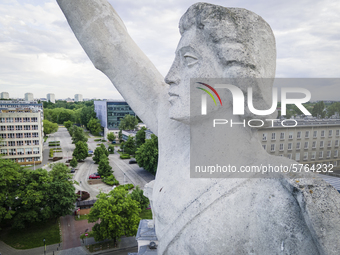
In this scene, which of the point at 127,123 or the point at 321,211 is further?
the point at 127,123

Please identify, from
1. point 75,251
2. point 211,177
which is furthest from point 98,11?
point 75,251

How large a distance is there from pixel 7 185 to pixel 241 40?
26.2 meters

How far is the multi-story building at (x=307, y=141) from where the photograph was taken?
12.5 feet

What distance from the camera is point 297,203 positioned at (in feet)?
6.38

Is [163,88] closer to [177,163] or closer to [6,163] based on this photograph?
[177,163]

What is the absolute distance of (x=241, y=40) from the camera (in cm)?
207

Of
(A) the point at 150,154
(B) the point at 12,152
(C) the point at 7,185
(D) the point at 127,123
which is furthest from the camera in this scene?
(D) the point at 127,123

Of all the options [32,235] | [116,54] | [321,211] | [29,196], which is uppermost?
[116,54]

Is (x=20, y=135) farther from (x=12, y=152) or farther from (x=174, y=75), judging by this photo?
(x=174, y=75)

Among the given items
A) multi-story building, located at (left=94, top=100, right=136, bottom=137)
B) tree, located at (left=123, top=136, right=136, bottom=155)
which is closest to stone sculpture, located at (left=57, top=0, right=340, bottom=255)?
tree, located at (left=123, top=136, right=136, bottom=155)

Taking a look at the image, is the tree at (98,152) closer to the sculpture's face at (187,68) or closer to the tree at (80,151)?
the tree at (80,151)

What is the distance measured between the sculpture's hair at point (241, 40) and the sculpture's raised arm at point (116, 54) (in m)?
1.12

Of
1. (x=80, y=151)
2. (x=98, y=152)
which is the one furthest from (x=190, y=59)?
(x=80, y=151)

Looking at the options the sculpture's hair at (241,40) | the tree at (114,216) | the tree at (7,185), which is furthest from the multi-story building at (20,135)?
the sculpture's hair at (241,40)
